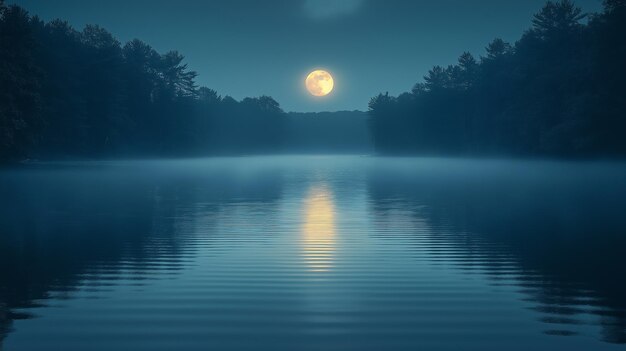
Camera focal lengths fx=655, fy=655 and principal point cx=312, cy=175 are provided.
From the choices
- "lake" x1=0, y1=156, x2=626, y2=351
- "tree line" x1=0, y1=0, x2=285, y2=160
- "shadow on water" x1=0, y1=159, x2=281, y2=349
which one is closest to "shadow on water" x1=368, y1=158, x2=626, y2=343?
"lake" x1=0, y1=156, x2=626, y2=351

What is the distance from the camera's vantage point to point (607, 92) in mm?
64562

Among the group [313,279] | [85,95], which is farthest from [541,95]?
[313,279]

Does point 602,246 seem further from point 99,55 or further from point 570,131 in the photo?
point 99,55

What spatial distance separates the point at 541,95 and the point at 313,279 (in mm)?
77061

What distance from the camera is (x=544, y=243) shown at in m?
14.8

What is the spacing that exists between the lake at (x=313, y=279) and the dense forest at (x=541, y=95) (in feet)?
155

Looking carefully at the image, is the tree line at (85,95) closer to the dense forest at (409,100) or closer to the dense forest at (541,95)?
the dense forest at (409,100)

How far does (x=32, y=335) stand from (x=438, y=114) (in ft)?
414

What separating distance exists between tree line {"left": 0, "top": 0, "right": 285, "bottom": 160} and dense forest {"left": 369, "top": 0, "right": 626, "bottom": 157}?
50.4 meters

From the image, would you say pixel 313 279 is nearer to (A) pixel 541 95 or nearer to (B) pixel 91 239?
(B) pixel 91 239

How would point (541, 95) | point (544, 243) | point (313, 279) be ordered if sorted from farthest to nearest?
point (541, 95) < point (544, 243) < point (313, 279)

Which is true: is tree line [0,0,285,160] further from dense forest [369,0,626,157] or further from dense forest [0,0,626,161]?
dense forest [369,0,626,157]

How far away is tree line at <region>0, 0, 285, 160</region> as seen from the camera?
55.5 metres

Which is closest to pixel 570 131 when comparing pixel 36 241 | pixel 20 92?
pixel 20 92
